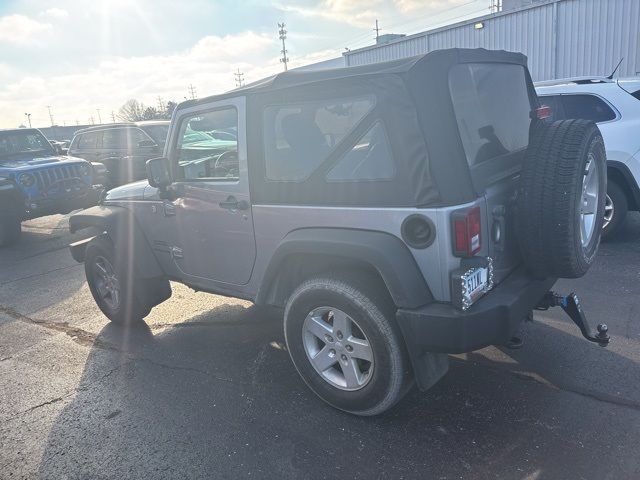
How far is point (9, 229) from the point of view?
9.08m

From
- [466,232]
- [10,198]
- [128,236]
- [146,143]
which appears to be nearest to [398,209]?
[466,232]

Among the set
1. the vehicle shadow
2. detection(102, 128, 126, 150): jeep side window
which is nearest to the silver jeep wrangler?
the vehicle shadow

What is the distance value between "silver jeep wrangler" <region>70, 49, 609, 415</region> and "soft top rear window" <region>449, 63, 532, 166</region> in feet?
0.04

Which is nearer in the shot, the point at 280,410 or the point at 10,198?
the point at 280,410

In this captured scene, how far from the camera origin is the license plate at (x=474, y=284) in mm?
2547

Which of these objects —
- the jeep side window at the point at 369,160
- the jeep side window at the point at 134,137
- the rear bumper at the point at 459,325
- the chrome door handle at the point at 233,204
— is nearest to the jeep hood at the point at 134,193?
the chrome door handle at the point at 233,204

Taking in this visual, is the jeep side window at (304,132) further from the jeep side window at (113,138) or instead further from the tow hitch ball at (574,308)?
the jeep side window at (113,138)

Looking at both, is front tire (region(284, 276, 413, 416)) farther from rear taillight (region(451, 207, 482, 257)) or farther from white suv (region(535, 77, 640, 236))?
white suv (region(535, 77, 640, 236))

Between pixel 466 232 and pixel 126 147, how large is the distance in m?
11.9

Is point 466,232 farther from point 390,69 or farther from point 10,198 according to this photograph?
point 10,198

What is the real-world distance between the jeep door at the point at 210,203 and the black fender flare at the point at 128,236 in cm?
18

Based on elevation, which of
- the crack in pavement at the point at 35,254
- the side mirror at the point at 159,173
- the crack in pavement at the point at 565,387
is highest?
the side mirror at the point at 159,173

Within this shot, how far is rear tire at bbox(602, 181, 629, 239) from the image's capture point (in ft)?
19.5

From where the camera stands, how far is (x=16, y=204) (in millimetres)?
9047
